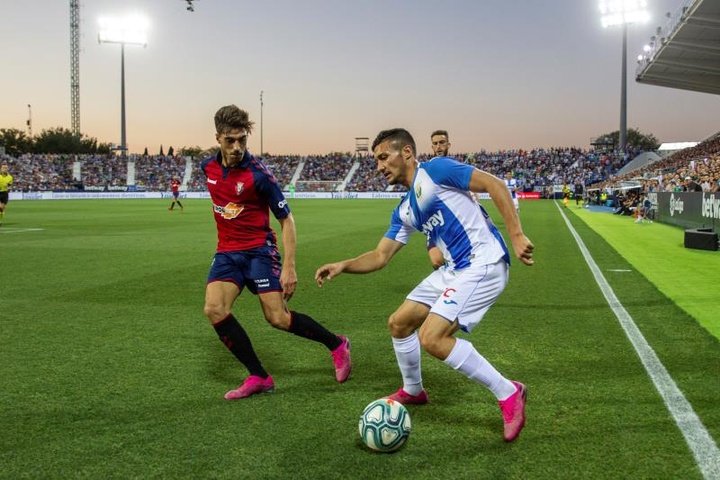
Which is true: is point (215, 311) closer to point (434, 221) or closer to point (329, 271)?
point (329, 271)

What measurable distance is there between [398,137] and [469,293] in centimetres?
→ 110

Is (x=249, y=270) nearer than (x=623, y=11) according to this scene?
Yes

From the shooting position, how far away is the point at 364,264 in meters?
4.64

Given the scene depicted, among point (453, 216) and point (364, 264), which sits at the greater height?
point (453, 216)

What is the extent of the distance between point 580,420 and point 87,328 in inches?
207

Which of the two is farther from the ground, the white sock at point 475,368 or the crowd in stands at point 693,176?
the crowd in stands at point 693,176

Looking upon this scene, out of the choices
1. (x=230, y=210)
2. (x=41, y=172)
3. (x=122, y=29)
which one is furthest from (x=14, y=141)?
(x=230, y=210)

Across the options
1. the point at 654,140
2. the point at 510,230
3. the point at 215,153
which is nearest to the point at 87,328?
the point at 215,153

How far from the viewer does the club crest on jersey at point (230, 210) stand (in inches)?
196

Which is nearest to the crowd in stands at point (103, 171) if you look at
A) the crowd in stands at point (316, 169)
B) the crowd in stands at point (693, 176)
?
the crowd in stands at point (316, 169)

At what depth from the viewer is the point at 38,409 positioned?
4.48 meters

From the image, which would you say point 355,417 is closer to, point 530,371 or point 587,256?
point 530,371

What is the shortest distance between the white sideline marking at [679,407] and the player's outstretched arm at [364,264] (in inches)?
85.9

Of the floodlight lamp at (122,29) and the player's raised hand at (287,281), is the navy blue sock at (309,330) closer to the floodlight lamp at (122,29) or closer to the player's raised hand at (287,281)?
the player's raised hand at (287,281)
